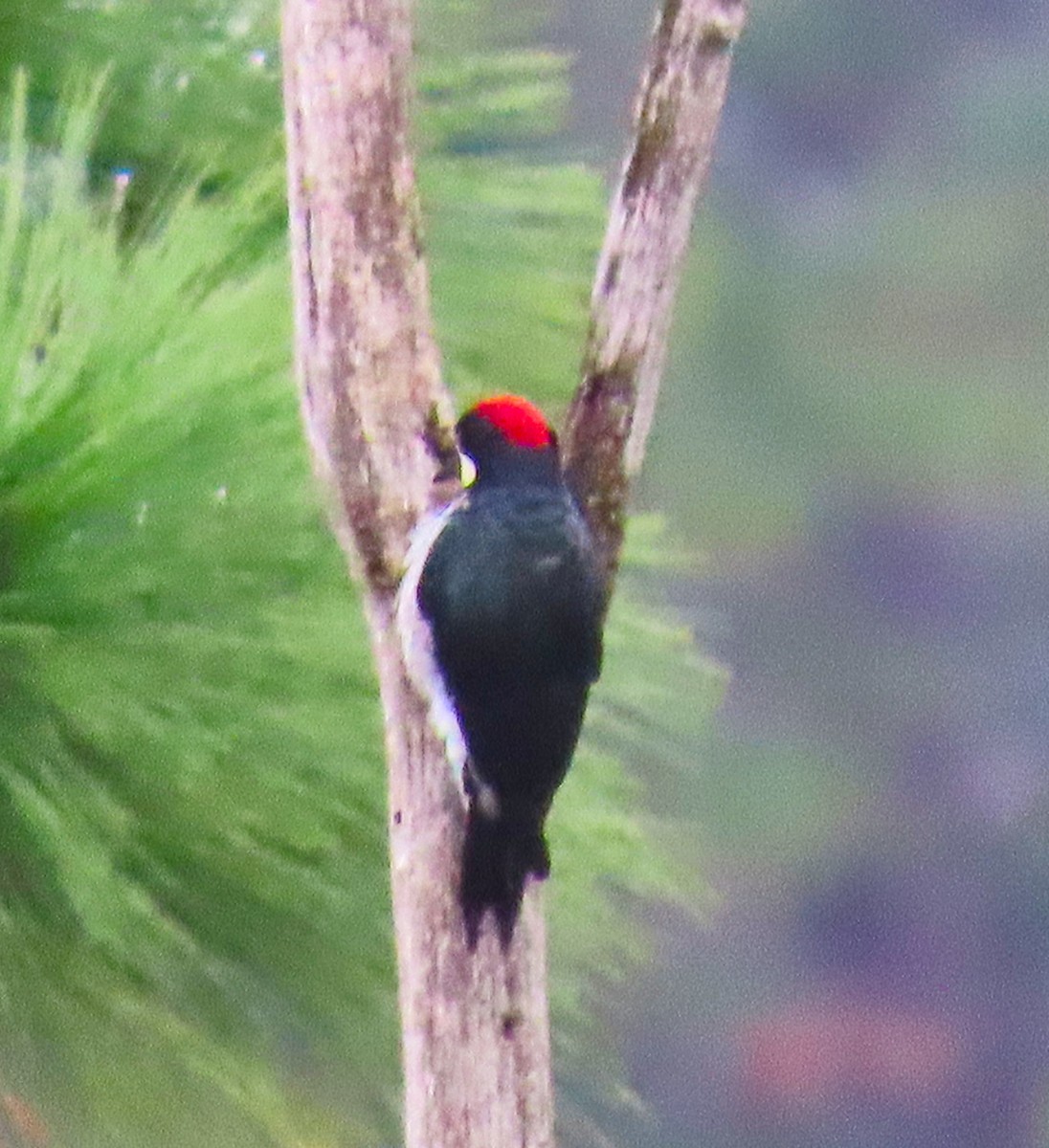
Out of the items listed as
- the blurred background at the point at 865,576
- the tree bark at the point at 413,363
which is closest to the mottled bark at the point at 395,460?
the tree bark at the point at 413,363

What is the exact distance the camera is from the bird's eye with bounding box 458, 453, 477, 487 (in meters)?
0.67

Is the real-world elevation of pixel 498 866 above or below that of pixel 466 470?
below

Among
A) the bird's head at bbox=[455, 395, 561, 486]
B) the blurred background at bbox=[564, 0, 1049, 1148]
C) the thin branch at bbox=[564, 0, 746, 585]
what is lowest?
the blurred background at bbox=[564, 0, 1049, 1148]

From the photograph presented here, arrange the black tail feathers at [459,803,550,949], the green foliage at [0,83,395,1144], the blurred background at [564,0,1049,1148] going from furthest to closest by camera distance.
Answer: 1. the blurred background at [564,0,1049,1148]
2. the green foliage at [0,83,395,1144]
3. the black tail feathers at [459,803,550,949]

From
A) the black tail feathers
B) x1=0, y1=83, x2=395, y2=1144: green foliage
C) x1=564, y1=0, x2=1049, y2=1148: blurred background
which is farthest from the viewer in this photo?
x1=564, y1=0, x2=1049, y2=1148: blurred background

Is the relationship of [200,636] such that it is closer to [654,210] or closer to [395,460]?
[395,460]

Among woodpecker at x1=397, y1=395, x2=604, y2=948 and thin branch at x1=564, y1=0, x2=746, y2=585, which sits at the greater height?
thin branch at x1=564, y1=0, x2=746, y2=585

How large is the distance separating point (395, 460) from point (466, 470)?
0.04 meters

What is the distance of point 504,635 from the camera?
2.11ft

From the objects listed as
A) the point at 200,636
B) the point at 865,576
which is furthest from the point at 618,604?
the point at 865,576

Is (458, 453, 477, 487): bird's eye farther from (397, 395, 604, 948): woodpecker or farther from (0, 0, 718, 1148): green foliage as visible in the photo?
(0, 0, 718, 1148): green foliage

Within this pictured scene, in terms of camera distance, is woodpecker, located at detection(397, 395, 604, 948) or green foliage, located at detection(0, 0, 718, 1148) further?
green foliage, located at detection(0, 0, 718, 1148)

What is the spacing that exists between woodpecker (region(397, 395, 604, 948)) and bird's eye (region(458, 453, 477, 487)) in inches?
0.5

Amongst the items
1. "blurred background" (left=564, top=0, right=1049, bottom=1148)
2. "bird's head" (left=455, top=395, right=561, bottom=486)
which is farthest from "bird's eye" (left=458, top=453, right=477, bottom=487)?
"blurred background" (left=564, top=0, right=1049, bottom=1148)
